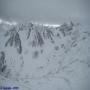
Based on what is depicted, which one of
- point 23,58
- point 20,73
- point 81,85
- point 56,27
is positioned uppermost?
point 56,27

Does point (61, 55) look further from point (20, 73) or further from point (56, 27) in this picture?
point (20, 73)

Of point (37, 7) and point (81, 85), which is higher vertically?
point (37, 7)

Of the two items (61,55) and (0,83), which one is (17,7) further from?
(0,83)

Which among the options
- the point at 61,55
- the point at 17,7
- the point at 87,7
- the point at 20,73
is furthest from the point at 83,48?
the point at 17,7

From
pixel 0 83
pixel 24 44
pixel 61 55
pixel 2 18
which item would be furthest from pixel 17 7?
pixel 0 83

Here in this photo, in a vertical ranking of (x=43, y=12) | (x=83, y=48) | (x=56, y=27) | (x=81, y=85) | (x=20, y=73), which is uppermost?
(x=43, y=12)

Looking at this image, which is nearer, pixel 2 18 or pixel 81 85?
pixel 81 85
